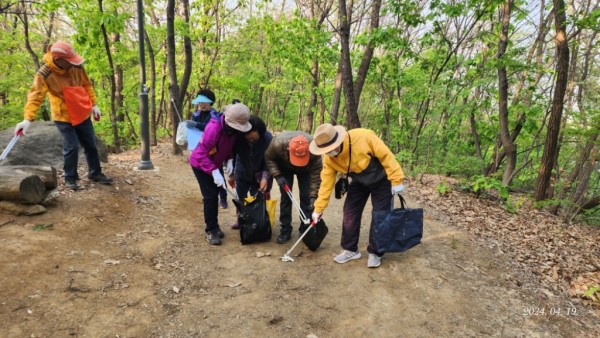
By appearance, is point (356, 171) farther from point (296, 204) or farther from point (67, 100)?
point (67, 100)

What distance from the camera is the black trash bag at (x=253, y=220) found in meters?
4.49

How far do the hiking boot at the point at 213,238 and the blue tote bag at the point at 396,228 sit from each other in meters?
2.16

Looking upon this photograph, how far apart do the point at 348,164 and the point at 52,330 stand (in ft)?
10.2

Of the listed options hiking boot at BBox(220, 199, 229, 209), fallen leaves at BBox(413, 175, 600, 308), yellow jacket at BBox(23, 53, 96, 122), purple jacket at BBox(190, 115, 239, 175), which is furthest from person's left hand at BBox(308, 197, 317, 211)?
yellow jacket at BBox(23, 53, 96, 122)

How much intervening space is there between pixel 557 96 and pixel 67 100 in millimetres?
8979

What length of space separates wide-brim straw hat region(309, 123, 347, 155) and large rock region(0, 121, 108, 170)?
4.77 metres

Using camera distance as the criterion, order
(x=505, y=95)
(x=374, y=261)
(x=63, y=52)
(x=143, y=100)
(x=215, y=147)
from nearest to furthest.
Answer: (x=374, y=261)
(x=215, y=147)
(x=63, y=52)
(x=143, y=100)
(x=505, y=95)

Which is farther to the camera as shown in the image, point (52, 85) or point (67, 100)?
point (67, 100)

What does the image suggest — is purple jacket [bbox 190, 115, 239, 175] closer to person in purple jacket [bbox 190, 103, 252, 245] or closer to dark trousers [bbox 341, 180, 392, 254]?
person in purple jacket [bbox 190, 103, 252, 245]

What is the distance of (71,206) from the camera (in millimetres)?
4461

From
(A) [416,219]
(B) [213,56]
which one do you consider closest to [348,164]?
(A) [416,219]

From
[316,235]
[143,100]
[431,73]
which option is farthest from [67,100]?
[431,73]

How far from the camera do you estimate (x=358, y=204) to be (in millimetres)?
4211

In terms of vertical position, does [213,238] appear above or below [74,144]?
below
